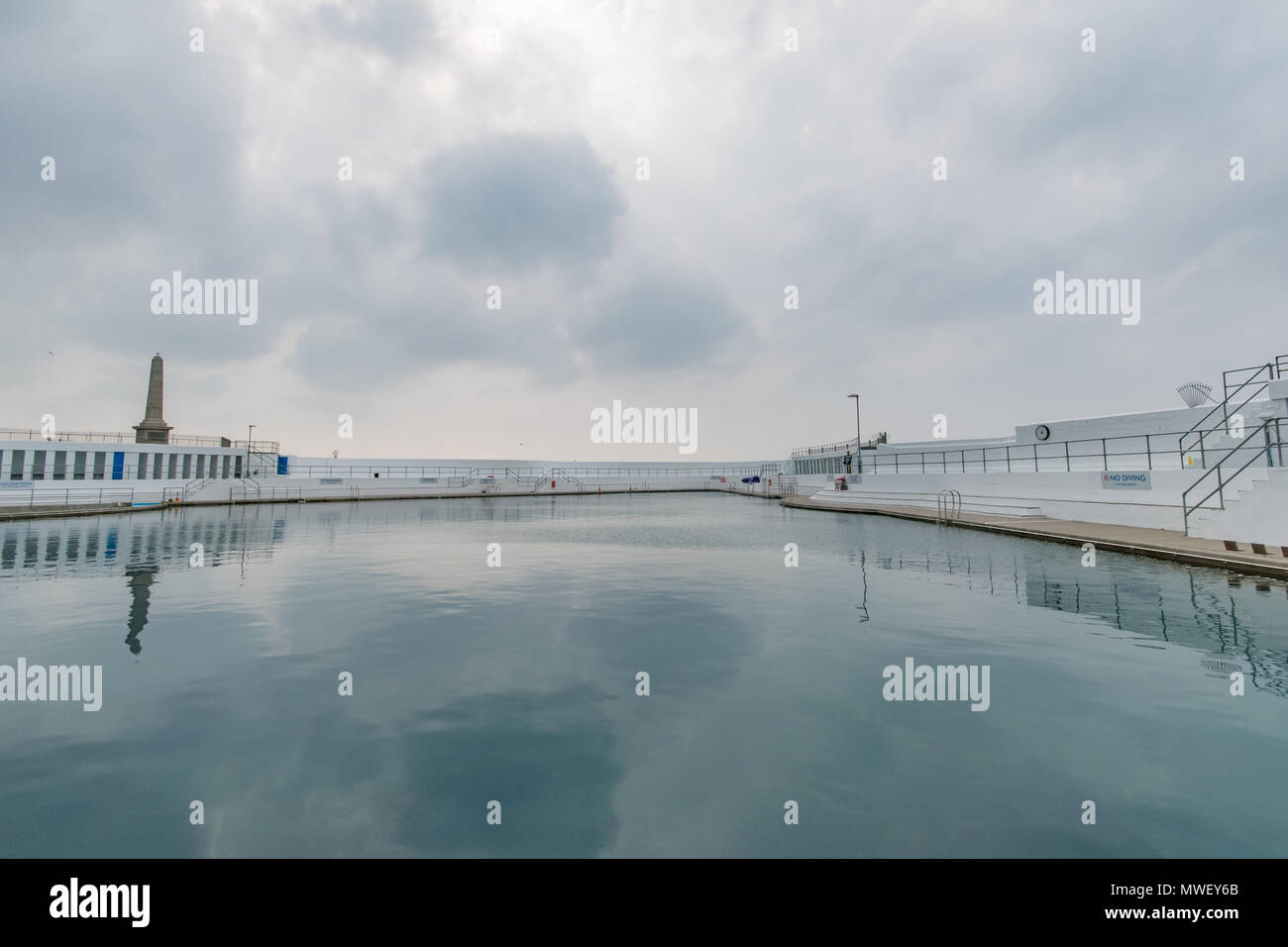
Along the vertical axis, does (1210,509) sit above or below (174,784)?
above

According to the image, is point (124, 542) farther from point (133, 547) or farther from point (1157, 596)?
point (1157, 596)

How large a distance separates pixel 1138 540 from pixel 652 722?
65.9 feet

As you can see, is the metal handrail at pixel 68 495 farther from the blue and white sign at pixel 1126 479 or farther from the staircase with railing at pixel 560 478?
the blue and white sign at pixel 1126 479

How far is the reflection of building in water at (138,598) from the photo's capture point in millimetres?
9062

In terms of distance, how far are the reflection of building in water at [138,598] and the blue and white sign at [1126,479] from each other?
32.9 meters

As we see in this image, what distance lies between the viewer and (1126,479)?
75.2 feet

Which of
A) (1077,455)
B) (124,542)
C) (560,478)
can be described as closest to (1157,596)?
(1077,455)

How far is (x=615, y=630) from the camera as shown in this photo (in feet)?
30.9

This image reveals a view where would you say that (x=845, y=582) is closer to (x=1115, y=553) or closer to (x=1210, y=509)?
(x=1115, y=553)

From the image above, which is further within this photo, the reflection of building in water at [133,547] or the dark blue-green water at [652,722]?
the reflection of building in water at [133,547]

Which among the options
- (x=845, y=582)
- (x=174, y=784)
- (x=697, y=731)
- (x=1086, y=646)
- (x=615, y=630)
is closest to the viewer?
(x=174, y=784)

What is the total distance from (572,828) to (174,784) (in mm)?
3822

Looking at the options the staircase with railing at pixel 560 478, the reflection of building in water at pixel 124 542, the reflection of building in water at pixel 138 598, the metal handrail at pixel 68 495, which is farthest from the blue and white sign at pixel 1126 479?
the metal handrail at pixel 68 495
